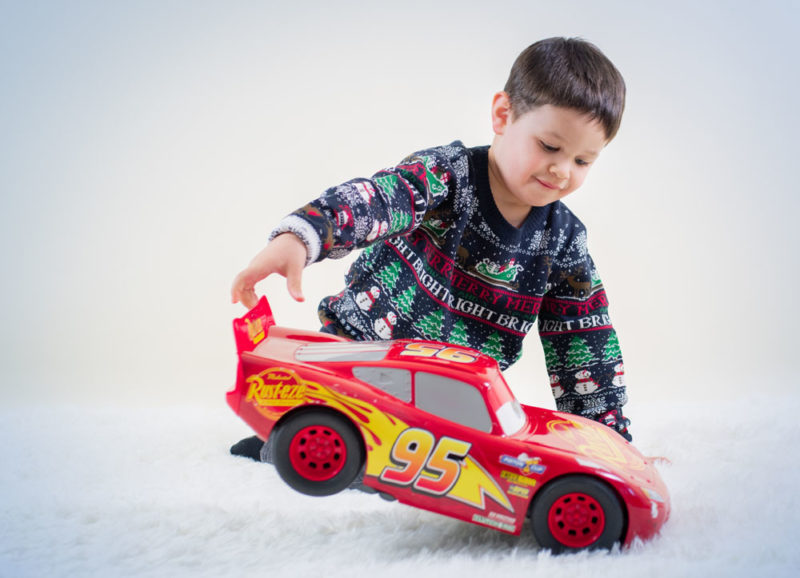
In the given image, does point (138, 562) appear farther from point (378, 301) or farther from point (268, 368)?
point (378, 301)

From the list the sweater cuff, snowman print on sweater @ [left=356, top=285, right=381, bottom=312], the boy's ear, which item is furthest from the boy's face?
the sweater cuff

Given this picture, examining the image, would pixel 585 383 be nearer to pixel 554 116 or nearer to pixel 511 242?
pixel 511 242

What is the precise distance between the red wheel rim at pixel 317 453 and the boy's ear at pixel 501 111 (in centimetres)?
51

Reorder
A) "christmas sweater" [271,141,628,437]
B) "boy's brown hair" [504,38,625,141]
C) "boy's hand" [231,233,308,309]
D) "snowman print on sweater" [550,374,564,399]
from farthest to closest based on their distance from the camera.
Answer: "snowman print on sweater" [550,374,564,399] → "christmas sweater" [271,141,628,437] → "boy's brown hair" [504,38,625,141] → "boy's hand" [231,233,308,309]

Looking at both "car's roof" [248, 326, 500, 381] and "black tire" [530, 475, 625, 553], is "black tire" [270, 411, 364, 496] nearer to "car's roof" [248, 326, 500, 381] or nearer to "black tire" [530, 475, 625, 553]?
"car's roof" [248, 326, 500, 381]

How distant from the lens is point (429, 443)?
0.68 meters

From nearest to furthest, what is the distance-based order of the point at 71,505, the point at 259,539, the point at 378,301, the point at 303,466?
the point at 303,466
the point at 259,539
the point at 71,505
the point at 378,301

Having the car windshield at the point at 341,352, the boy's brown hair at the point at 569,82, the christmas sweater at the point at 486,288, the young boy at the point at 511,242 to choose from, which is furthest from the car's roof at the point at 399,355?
the boy's brown hair at the point at 569,82

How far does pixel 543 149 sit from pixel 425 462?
1.42 ft

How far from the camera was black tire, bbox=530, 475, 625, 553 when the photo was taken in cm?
71

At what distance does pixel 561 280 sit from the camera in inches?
42.2

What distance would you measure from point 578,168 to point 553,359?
32 cm

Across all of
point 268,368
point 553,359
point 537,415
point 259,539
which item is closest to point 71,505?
point 259,539

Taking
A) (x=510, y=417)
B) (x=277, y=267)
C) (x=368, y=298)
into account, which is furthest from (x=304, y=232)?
(x=368, y=298)
